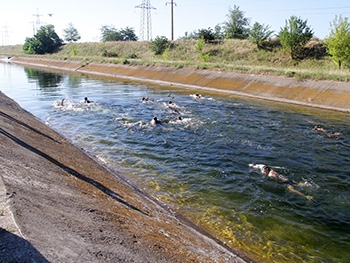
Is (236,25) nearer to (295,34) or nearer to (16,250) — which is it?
(295,34)

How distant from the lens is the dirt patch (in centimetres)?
452

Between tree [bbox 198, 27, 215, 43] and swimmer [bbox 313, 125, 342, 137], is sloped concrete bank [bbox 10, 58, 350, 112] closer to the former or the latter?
swimmer [bbox 313, 125, 342, 137]

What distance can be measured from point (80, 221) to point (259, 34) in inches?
1987

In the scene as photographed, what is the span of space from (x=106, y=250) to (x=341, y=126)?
63.8 ft

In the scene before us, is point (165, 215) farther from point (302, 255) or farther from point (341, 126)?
point (341, 126)

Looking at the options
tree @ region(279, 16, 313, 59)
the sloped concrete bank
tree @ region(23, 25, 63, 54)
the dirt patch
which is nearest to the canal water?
the dirt patch

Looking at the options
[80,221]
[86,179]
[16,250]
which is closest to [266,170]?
[86,179]

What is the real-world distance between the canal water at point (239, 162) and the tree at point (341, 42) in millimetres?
11918

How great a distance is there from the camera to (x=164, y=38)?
231 feet

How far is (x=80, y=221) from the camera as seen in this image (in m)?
5.70

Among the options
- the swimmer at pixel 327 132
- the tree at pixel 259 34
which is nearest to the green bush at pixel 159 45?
the tree at pixel 259 34

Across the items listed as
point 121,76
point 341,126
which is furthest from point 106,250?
point 121,76

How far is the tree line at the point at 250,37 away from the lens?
3316 centimetres

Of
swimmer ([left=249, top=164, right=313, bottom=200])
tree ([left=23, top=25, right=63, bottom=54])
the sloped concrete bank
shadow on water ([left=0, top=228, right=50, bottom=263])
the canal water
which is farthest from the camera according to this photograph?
tree ([left=23, top=25, right=63, bottom=54])
